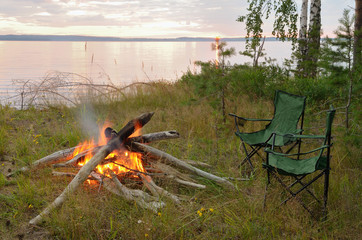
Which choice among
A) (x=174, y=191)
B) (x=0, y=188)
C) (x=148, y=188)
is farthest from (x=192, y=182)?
(x=0, y=188)

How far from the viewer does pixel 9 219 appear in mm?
2811

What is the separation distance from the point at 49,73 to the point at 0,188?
13.2 feet

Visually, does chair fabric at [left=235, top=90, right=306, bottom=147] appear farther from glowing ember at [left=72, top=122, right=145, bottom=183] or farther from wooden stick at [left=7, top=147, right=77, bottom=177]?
wooden stick at [left=7, top=147, right=77, bottom=177]

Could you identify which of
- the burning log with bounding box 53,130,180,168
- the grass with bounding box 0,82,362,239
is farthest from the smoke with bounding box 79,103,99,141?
the burning log with bounding box 53,130,180,168

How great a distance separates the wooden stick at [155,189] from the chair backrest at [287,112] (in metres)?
1.68

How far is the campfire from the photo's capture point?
3.08 metres

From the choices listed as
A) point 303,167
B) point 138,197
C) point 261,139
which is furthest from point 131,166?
point 303,167

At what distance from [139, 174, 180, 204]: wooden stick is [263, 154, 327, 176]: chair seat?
887 millimetres

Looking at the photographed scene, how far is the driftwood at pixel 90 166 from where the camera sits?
273 cm

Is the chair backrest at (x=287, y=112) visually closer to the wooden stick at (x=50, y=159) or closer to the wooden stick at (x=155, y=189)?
the wooden stick at (x=155, y=189)

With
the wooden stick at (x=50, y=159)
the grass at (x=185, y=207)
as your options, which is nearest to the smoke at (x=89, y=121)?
the grass at (x=185, y=207)

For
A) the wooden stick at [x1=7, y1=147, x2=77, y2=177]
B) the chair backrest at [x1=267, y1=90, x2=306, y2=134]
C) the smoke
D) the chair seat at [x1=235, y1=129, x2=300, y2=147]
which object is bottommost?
the wooden stick at [x1=7, y1=147, x2=77, y2=177]

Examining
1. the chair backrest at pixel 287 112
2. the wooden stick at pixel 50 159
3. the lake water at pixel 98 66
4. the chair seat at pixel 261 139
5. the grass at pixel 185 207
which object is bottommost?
the grass at pixel 185 207

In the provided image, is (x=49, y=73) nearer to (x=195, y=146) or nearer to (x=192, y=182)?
(x=195, y=146)
